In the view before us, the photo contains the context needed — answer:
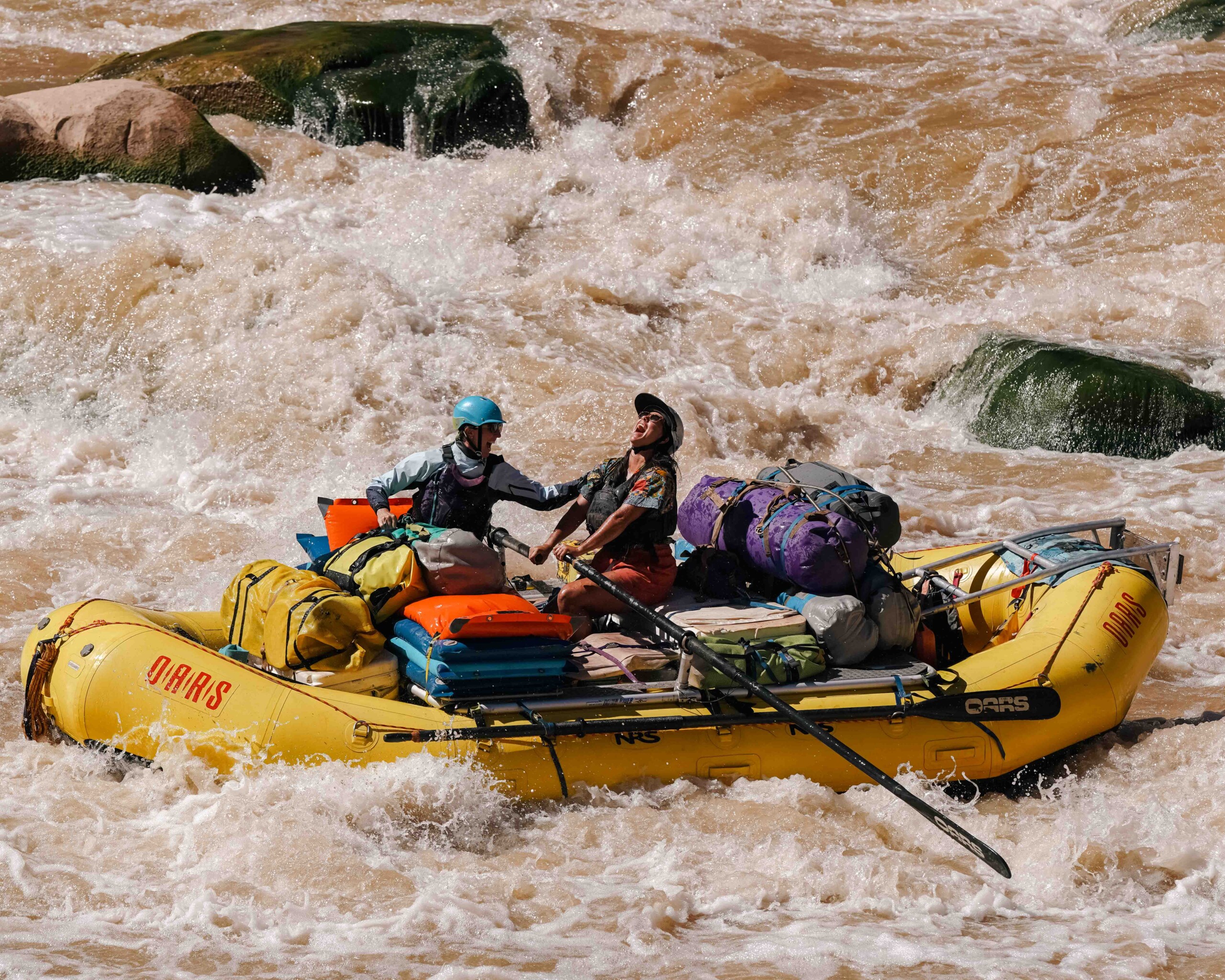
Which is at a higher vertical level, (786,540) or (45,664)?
(786,540)

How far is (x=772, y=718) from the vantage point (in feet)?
16.5

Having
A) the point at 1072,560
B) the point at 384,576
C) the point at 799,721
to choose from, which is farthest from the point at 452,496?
the point at 1072,560

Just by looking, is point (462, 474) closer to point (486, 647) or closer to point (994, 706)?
point (486, 647)

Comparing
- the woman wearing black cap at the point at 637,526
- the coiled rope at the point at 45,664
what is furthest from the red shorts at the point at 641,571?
the coiled rope at the point at 45,664

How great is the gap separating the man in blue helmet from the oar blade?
5.68 feet

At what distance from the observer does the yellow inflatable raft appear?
4715mm

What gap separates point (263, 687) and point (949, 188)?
32.8 feet

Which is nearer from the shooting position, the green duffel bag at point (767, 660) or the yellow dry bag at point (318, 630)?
the yellow dry bag at point (318, 630)

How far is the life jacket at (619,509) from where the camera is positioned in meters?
5.32

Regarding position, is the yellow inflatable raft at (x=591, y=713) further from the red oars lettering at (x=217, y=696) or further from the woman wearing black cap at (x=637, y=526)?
the woman wearing black cap at (x=637, y=526)

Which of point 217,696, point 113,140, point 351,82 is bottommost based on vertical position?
Result: point 217,696

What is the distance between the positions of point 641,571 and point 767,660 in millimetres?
628

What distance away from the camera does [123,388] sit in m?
9.47

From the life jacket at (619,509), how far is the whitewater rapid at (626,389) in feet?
3.28
